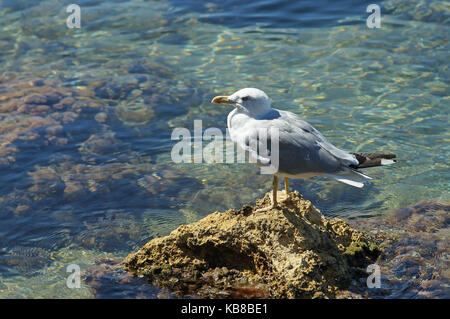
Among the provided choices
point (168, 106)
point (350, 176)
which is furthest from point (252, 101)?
point (168, 106)

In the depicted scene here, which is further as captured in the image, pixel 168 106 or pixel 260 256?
pixel 168 106

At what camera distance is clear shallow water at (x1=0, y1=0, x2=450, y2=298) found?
6156 mm

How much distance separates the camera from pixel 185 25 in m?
11.5

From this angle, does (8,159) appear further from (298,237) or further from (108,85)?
(298,237)

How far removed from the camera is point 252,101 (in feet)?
14.8

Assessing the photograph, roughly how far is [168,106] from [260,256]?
4.86m

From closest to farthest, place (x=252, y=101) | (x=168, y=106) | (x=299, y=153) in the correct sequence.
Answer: (x=299, y=153) → (x=252, y=101) → (x=168, y=106)

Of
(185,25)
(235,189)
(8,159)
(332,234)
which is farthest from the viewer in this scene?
(185,25)

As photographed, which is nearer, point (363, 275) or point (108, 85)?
point (363, 275)

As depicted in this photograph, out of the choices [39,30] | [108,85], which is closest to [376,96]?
[108,85]

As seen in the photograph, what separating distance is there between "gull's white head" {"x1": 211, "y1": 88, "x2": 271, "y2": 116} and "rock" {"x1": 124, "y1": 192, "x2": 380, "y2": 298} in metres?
0.80

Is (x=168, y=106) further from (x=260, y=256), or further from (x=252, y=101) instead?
(x=260, y=256)

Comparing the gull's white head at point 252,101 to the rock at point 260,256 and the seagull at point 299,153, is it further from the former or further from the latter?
the rock at point 260,256
